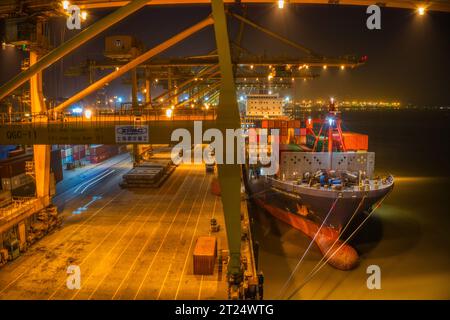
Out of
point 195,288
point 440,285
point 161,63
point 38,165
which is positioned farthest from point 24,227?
point 440,285

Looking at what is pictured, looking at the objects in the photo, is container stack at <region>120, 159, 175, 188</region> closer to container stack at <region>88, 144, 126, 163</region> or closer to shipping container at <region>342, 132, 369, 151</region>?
container stack at <region>88, 144, 126, 163</region>

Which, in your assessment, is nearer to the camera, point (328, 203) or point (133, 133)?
point (133, 133)

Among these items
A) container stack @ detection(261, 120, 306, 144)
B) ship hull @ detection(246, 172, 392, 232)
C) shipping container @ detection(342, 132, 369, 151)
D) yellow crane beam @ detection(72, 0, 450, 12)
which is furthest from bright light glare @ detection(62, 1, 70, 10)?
shipping container @ detection(342, 132, 369, 151)

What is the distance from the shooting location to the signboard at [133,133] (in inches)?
485

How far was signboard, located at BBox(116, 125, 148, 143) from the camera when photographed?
40.4 ft

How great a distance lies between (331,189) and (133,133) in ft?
37.5

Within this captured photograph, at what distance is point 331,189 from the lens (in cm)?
1908

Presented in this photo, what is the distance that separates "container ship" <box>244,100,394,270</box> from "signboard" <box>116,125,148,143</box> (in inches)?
417

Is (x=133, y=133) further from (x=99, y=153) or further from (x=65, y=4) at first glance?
(x=99, y=153)

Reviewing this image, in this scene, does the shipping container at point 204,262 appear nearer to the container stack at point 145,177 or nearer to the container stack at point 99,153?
the container stack at point 145,177

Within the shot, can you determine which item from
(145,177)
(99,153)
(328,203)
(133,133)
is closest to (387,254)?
(328,203)

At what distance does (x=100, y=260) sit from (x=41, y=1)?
9.82m

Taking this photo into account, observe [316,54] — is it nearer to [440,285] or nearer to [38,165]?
[440,285]

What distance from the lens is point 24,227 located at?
1370 centimetres
